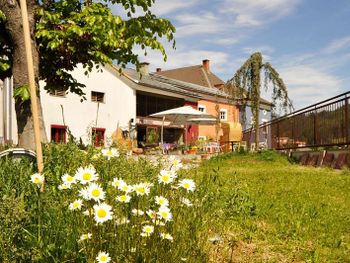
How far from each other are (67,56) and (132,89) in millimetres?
16606

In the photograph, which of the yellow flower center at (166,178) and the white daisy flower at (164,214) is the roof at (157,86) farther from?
the white daisy flower at (164,214)

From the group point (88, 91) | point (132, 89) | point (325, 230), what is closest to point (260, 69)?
point (132, 89)

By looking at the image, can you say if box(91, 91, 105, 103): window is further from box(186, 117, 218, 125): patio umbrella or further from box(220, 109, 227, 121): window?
box(220, 109, 227, 121): window

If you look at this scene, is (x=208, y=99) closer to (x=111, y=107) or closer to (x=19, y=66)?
(x=111, y=107)

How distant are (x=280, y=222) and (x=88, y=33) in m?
5.53

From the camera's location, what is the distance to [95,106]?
918 inches

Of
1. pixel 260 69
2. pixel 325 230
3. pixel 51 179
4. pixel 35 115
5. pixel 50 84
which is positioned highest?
pixel 260 69

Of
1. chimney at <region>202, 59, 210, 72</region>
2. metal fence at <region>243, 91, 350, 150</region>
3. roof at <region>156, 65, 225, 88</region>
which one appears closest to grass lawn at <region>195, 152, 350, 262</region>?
metal fence at <region>243, 91, 350, 150</region>

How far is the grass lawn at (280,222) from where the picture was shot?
320cm

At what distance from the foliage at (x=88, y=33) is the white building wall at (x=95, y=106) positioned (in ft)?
39.1

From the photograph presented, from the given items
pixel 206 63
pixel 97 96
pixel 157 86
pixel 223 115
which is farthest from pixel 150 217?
pixel 206 63

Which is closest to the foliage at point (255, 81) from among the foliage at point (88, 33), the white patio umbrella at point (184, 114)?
the white patio umbrella at point (184, 114)

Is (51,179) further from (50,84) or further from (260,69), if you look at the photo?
(260,69)

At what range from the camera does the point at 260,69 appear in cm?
2127
